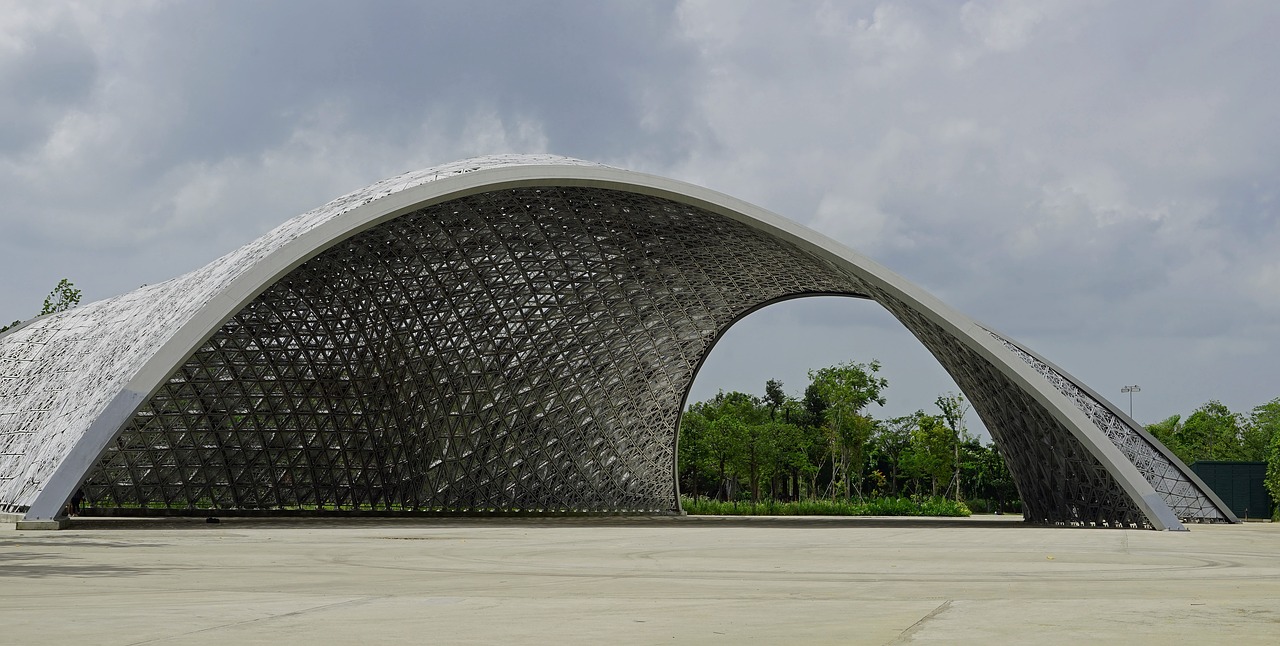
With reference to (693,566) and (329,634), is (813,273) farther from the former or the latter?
(329,634)

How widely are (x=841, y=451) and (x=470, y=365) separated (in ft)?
115

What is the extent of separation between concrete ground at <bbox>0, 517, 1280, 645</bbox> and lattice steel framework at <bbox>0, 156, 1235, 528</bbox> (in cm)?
1046

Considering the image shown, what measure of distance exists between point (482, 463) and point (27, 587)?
3955cm

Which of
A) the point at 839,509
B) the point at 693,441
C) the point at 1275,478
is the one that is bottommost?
the point at 839,509

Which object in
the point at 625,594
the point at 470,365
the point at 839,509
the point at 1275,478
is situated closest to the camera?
the point at 625,594

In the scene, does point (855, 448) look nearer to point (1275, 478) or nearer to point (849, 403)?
point (849, 403)

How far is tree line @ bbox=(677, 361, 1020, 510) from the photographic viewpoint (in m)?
73.1

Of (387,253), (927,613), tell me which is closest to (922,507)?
(387,253)

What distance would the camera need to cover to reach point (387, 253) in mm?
39094

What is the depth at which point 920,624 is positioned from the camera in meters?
7.75

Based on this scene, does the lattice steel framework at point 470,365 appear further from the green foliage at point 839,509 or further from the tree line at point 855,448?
the tree line at point 855,448

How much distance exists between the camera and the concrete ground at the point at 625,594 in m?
7.23

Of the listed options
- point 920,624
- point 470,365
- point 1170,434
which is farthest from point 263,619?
point 1170,434

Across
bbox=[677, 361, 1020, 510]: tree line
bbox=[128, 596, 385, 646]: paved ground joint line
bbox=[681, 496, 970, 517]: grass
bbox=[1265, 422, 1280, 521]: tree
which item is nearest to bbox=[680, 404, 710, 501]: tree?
bbox=[677, 361, 1020, 510]: tree line
